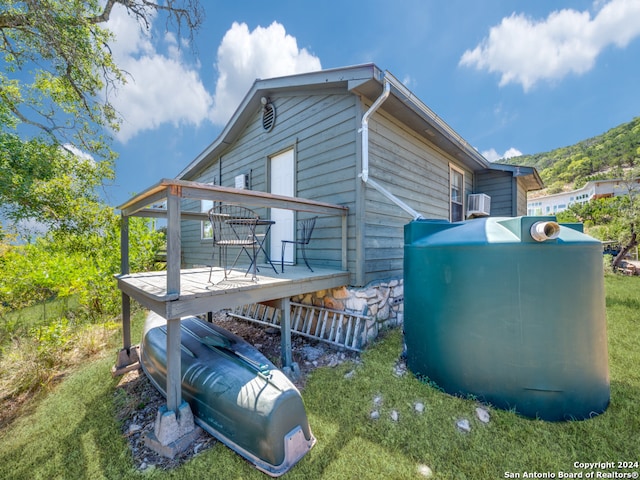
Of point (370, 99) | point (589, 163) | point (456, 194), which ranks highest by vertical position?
point (589, 163)

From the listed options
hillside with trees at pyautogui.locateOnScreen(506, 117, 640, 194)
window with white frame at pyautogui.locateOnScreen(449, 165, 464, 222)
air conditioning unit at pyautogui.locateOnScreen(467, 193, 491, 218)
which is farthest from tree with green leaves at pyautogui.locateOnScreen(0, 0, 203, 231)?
hillside with trees at pyautogui.locateOnScreen(506, 117, 640, 194)

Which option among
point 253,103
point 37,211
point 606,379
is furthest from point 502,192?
point 37,211

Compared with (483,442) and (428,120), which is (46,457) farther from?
(428,120)

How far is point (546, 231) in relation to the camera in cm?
192

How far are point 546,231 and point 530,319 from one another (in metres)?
0.69

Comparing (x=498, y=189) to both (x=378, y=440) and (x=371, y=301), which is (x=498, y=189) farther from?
(x=378, y=440)

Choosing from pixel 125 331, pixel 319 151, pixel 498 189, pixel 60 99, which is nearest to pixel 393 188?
pixel 319 151

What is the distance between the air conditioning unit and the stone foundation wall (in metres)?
3.78

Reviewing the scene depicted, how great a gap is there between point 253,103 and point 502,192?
6819mm

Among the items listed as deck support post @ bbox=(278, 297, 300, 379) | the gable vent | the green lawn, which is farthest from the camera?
the gable vent

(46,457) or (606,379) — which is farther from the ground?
(606,379)

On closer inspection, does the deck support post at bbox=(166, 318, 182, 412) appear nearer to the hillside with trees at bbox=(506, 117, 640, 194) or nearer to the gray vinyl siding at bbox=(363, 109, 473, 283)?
the gray vinyl siding at bbox=(363, 109, 473, 283)

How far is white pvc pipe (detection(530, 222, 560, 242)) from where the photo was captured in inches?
74.8

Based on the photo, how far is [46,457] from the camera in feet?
6.75
